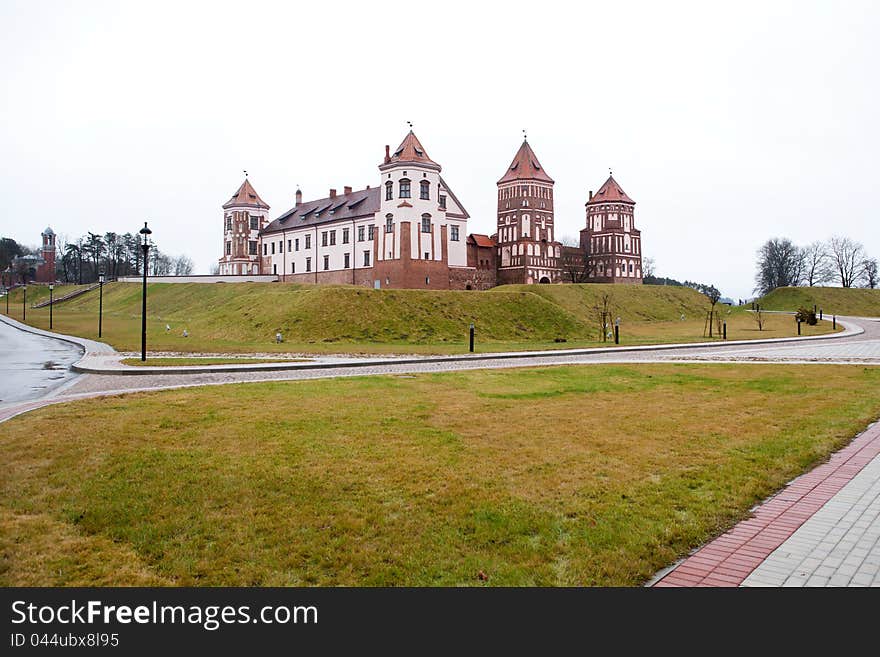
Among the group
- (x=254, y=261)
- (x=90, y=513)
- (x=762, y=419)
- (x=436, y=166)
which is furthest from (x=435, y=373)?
(x=254, y=261)

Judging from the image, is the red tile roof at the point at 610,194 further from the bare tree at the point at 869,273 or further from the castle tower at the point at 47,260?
the castle tower at the point at 47,260

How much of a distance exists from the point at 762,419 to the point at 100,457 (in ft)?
33.7

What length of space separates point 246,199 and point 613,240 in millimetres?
46113

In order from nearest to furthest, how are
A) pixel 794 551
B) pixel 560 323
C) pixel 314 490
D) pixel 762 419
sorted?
pixel 794 551 → pixel 314 490 → pixel 762 419 → pixel 560 323

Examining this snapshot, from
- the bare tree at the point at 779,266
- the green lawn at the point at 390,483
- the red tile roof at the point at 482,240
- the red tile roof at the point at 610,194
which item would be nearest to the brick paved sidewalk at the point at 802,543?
the green lawn at the point at 390,483

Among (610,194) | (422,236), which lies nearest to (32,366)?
(422,236)

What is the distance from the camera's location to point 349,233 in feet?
205

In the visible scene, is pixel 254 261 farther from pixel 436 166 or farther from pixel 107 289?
pixel 436 166

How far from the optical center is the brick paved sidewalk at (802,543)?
4.66 m

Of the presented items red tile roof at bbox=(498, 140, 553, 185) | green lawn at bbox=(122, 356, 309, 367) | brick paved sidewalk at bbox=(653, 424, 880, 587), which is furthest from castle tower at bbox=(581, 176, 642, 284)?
brick paved sidewalk at bbox=(653, 424, 880, 587)

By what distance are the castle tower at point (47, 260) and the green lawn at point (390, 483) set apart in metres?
126

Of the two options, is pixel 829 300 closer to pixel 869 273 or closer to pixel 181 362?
pixel 869 273

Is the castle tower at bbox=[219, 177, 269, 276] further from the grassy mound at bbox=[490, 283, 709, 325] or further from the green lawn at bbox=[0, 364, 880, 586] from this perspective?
the green lawn at bbox=[0, 364, 880, 586]
